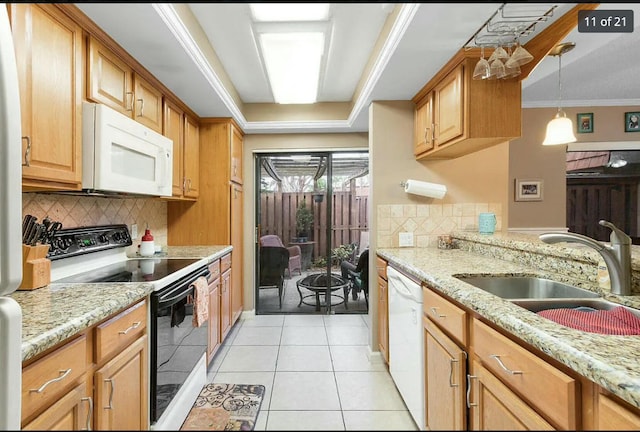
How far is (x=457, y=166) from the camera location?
2623mm

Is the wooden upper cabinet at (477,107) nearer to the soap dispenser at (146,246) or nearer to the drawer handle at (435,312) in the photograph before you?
the drawer handle at (435,312)

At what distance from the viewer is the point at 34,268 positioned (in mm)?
1299

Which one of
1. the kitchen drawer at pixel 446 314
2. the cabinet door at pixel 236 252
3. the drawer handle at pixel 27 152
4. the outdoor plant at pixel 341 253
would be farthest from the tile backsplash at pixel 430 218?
the drawer handle at pixel 27 152

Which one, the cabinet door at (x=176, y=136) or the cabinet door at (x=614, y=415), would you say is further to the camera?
the cabinet door at (x=176, y=136)

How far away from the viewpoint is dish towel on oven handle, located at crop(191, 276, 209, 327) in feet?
6.39

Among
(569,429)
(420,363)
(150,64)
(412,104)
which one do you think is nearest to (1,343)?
(569,429)

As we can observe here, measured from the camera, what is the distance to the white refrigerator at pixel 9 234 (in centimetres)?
57

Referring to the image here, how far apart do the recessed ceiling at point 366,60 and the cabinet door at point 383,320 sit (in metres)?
1.51

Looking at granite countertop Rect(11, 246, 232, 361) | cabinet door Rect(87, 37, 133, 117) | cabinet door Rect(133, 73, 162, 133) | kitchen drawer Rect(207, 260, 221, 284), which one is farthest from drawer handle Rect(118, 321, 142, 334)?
cabinet door Rect(133, 73, 162, 133)

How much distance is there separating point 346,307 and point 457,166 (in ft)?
6.83

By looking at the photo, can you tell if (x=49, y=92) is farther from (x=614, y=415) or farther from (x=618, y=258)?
(x=618, y=258)

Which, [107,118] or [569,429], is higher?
[107,118]

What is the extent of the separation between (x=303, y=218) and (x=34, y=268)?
265 cm

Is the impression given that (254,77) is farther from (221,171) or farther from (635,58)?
(635,58)
